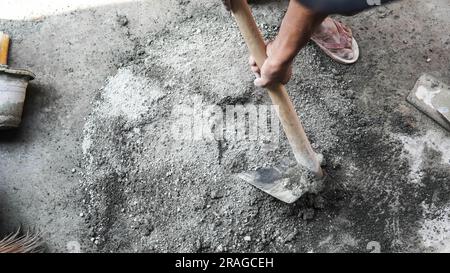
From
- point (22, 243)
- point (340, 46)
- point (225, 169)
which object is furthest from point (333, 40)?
point (22, 243)

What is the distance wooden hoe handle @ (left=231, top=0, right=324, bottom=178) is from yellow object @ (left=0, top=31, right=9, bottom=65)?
192cm

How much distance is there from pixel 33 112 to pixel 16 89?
0.21m

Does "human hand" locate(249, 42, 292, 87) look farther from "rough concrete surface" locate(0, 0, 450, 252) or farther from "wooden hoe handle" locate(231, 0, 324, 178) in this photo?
"rough concrete surface" locate(0, 0, 450, 252)

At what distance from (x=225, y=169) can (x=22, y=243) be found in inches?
45.8

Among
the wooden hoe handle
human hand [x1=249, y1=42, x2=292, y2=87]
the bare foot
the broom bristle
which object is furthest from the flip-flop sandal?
the broom bristle

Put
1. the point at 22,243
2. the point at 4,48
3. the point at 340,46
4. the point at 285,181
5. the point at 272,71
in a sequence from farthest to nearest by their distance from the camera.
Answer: the point at 4,48 → the point at 340,46 → the point at 22,243 → the point at 285,181 → the point at 272,71

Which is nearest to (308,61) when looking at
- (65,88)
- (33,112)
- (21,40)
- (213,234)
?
(213,234)

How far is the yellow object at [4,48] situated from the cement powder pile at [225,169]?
755 millimetres

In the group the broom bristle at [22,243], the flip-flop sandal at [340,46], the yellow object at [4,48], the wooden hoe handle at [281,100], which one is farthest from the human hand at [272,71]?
the yellow object at [4,48]

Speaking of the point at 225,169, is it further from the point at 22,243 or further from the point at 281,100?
the point at 22,243

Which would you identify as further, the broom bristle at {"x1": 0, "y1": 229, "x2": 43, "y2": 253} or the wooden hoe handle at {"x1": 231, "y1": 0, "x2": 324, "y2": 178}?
the broom bristle at {"x1": 0, "y1": 229, "x2": 43, "y2": 253}

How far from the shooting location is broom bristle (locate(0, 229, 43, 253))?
249 cm

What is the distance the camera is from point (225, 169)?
8.53 ft

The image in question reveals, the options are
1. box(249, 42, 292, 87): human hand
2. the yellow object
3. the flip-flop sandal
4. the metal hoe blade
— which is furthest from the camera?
the yellow object
